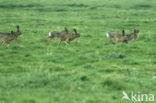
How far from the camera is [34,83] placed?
11164mm

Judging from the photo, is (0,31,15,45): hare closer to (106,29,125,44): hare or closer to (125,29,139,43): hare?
(106,29,125,44): hare

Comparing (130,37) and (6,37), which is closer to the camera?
(6,37)

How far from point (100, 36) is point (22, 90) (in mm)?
13557

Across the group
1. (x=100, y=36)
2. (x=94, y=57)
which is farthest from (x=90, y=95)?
(x=100, y=36)

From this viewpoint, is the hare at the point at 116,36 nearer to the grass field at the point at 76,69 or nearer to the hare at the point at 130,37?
the hare at the point at 130,37

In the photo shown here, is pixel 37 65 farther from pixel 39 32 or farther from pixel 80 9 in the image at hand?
pixel 80 9

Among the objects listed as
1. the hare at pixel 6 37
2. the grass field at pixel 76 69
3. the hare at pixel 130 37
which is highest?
the hare at pixel 6 37

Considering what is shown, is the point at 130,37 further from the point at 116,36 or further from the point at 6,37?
the point at 6,37

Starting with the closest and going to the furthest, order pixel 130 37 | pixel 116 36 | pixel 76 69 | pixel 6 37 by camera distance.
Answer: pixel 76 69
pixel 6 37
pixel 116 36
pixel 130 37

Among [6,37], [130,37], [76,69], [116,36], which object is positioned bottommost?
[76,69]

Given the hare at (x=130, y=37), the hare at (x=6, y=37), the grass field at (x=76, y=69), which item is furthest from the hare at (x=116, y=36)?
the hare at (x=6, y=37)

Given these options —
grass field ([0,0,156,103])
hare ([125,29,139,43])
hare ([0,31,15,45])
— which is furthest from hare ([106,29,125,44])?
hare ([0,31,15,45])

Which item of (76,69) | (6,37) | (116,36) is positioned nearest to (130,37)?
(116,36)

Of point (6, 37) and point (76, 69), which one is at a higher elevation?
point (6, 37)
